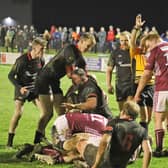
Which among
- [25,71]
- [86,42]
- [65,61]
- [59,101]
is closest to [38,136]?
[59,101]

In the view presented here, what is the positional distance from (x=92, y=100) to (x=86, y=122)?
327mm

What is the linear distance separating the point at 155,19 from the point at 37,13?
1115cm

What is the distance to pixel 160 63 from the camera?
852 centimetres

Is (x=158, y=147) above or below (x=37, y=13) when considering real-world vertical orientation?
below

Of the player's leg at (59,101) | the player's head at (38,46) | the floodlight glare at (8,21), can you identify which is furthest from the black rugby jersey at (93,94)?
the floodlight glare at (8,21)

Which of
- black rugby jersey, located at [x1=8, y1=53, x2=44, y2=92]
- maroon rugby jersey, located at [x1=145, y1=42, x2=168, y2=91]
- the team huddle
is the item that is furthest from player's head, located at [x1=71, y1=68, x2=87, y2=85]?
black rugby jersey, located at [x1=8, y1=53, x2=44, y2=92]

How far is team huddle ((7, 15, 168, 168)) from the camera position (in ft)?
21.4

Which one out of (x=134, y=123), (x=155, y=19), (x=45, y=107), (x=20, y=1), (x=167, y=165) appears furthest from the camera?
(x=20, y=1)

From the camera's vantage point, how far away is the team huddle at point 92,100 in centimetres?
652

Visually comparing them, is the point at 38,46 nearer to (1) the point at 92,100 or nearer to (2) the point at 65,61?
(2) the point at 65,61

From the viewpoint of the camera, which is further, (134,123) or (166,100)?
(166,100)

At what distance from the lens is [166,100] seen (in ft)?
28.2

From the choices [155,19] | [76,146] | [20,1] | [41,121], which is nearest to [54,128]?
[76,146]

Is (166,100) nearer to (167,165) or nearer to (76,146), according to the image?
(167,165)
